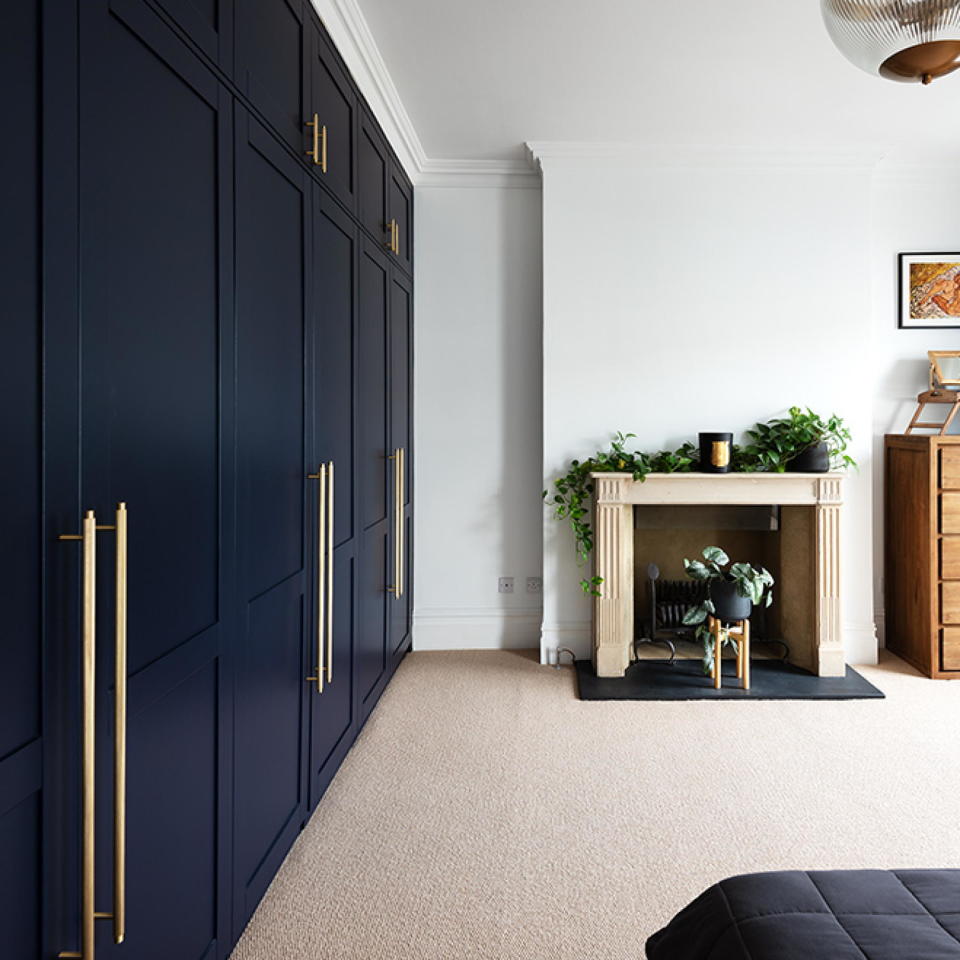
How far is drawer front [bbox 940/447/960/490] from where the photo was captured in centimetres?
376

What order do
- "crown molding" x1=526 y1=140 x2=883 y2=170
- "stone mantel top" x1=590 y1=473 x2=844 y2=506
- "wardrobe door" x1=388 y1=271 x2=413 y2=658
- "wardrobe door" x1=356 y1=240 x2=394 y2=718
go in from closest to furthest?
"wardrobe door" x1=356 y1=240 x2=394 y2=718 < "wardrobe door" x1=388 y1=271 x2=413 y2=658 < "stone mantel top" x1=590 y1=473 x2=844 y2=506 < "crown molding" x1=526 y1=140 x2=883 y2=170

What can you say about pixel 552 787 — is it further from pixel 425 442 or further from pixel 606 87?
pixel 606 87

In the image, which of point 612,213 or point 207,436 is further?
point 612,213

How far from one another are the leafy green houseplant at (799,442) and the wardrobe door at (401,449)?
1.76 m

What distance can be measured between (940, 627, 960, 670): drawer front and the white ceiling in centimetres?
245

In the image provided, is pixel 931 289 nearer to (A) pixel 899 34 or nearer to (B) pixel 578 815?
(A) pixel 899 34

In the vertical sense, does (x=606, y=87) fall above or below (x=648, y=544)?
above

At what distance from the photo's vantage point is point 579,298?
13.3 ft

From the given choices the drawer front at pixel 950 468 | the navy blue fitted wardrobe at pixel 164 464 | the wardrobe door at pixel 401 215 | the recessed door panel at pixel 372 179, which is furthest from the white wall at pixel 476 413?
the drawer front at pixel 950 468

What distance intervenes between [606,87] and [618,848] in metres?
2.94

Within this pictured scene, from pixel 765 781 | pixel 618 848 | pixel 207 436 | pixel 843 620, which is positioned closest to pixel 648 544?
pixel 843 620

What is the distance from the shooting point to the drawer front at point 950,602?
3803mm

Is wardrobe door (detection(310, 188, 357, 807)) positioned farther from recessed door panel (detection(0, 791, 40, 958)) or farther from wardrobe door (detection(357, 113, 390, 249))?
recessed door panel (detection(0, 791, 40, 958))

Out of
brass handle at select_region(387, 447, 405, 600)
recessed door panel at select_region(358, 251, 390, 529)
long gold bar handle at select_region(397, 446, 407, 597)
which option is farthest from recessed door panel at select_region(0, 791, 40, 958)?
long gold bar handle at select_region(397, 446, 407, 597)
